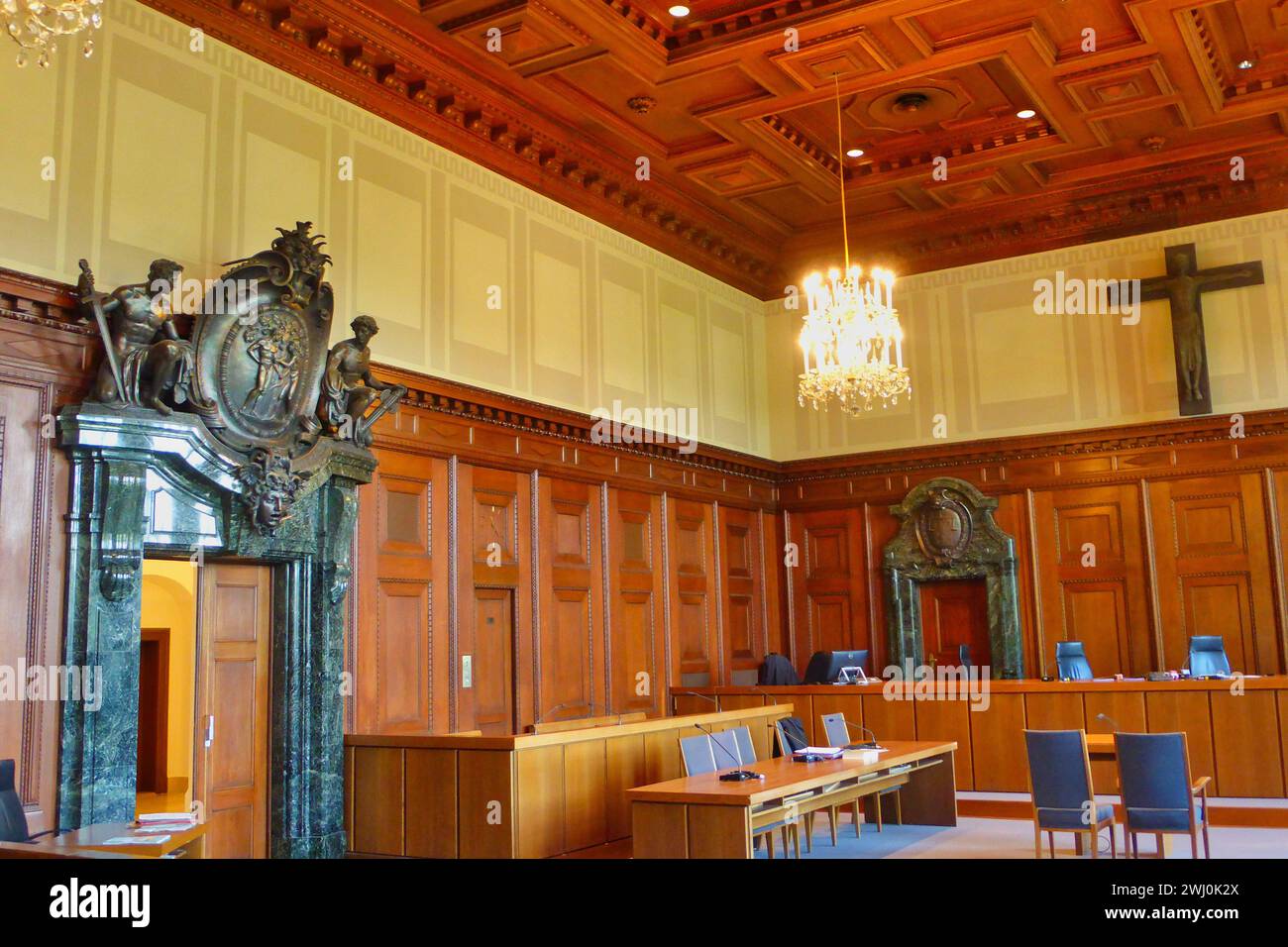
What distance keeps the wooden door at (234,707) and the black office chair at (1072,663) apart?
794 centimetres

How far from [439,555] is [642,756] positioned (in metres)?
2.51

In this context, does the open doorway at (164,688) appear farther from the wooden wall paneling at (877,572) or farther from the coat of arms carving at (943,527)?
the coat of arms carving at (943,527)

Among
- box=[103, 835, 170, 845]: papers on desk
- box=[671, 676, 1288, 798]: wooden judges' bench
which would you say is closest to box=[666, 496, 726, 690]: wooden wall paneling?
box=[671, 676, 1288, 798]: wooden judges' bench

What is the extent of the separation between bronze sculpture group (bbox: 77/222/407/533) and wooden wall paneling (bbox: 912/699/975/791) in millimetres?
5920

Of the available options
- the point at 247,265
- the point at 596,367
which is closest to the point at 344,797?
the point at 247,265

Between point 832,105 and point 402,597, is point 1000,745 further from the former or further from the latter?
point 832,105

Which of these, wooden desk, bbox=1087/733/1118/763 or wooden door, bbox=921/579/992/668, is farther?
wooden door, bbox=921/579/992/668

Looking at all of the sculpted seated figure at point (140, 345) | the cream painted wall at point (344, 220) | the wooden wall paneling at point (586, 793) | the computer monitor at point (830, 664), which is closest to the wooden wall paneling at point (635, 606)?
the cream painted wall at point (344, 220)

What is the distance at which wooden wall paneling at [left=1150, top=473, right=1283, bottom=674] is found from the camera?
40.3 feet

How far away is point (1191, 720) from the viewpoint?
32.6 feet

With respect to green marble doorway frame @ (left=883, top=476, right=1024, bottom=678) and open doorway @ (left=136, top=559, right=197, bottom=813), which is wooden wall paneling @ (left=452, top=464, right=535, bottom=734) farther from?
green marble doorway frame @ (left=883, top=476, right=1024, bottom=678)

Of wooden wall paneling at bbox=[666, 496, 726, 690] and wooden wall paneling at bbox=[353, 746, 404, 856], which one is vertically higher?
wooden wall paneling at bbox=[666, 496, 726, 690]

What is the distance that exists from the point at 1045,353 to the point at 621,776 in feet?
27.1
